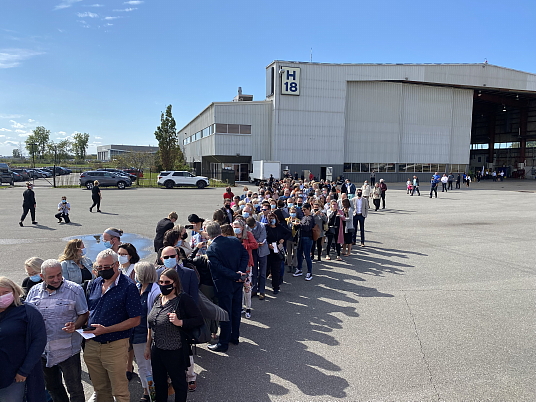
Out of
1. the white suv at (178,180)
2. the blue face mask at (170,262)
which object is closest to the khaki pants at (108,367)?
the blue face mask at (170,262)

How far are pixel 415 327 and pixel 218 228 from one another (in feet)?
11.8

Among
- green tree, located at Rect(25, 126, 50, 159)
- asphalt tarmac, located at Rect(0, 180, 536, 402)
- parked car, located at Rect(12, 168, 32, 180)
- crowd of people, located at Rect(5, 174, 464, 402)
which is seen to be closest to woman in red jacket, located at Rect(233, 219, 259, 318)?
asphalt tarmac, located at Rect(0, 180, 536, 402)

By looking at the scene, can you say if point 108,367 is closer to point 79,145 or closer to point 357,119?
point 357,119

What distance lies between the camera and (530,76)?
4422 cm

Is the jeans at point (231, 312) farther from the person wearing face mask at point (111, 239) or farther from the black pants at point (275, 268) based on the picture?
the black pants at point (275, 268)

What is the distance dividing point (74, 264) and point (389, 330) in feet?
15.5

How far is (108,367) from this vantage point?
3.53m

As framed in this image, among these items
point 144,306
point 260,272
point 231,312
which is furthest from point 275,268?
point 144,306

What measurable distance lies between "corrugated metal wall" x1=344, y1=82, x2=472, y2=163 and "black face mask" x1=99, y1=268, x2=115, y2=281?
41210 mm

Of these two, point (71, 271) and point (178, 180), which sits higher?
point (178, 180)

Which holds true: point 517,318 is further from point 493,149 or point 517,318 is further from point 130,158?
point 493,149

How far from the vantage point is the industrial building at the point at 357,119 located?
39.6m

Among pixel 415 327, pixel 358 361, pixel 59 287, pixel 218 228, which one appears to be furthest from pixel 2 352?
pixel 415 327

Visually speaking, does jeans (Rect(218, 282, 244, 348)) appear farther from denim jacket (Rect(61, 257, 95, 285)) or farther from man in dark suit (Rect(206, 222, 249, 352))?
denim jacket (Rect(61, 257, 95, 285))
